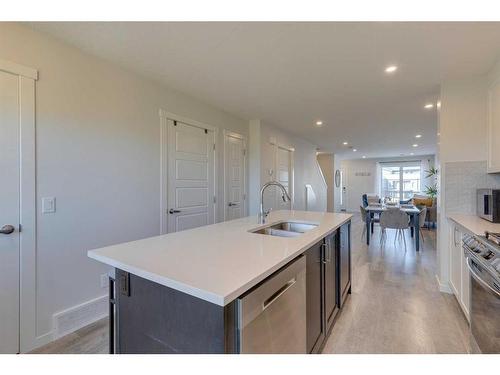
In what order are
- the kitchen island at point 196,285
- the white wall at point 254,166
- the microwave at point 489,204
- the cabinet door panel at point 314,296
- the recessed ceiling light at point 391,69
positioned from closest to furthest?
the kitchen island at point 196,285 < the cabinet door panel at point 314,296 < the microwave at point 489,204 < the recessed ceiling light at point 391,69 < the white wall at point 254,166

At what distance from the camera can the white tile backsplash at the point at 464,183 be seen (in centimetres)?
262

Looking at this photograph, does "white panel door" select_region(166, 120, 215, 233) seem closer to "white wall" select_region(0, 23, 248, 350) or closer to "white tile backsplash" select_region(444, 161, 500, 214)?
"white wall" select_region(0, 23, 248, 350)

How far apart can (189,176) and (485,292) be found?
292 cm

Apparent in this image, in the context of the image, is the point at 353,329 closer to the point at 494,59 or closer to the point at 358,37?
the point at 358,37

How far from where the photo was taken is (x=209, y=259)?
4.01 ft

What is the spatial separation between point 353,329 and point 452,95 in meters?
2.69

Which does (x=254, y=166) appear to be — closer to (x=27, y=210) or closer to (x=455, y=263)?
(x=455, y=263)

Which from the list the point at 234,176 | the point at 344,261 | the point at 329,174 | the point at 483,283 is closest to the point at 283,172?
the point at 234,176

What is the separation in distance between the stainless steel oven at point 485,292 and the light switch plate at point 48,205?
292 cm

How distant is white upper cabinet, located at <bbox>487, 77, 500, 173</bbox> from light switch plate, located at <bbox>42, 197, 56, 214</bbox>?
386cm

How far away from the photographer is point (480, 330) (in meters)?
1.53

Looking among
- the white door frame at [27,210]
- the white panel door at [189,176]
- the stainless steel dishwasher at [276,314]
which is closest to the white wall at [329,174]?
the white panel door at [189,176]

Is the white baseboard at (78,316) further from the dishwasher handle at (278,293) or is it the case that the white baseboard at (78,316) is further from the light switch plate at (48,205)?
the dishwasher handle at (278,293)
